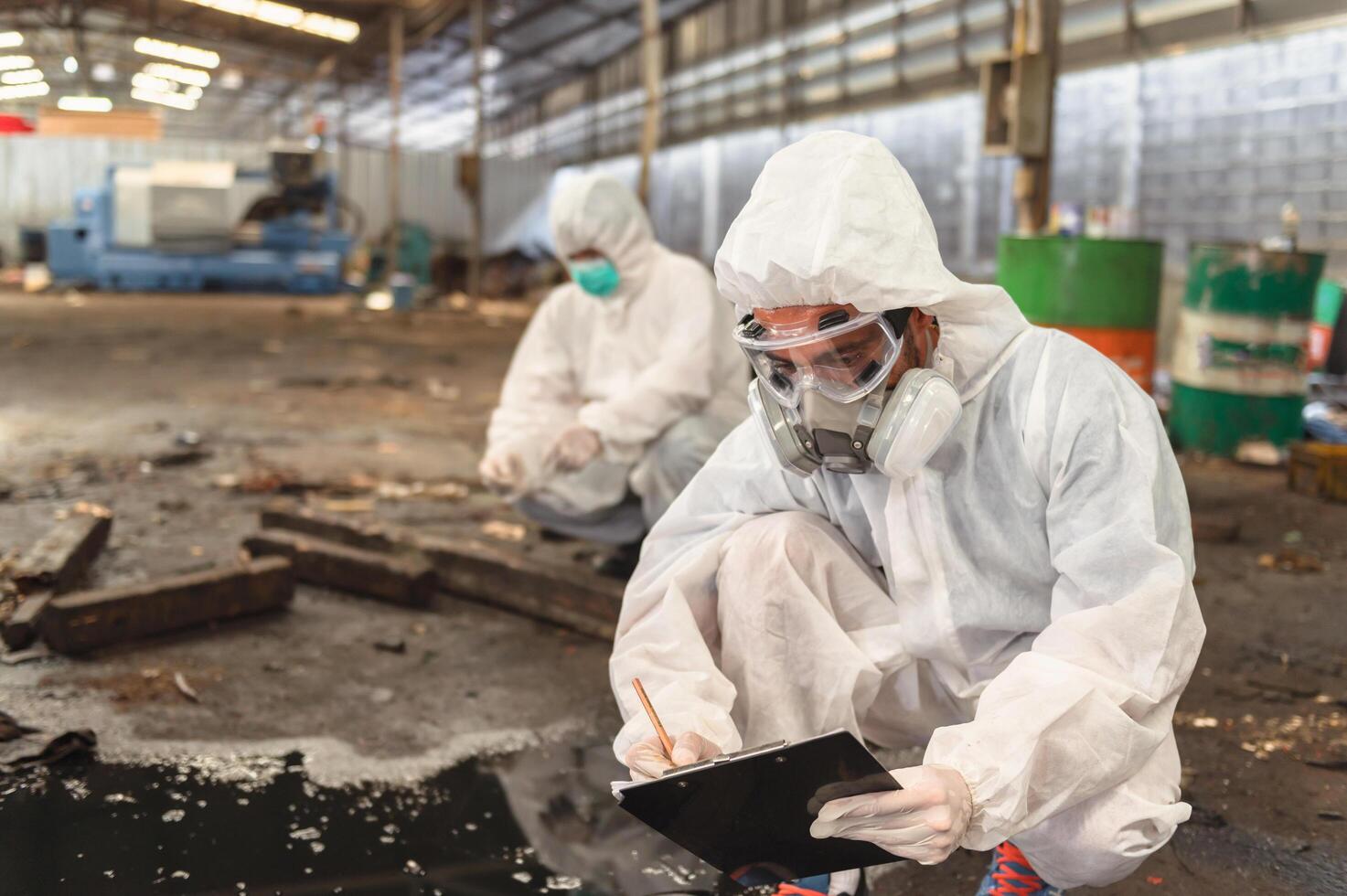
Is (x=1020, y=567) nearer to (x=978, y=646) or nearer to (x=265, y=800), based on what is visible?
(x=978, y=646)

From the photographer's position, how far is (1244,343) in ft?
19.1

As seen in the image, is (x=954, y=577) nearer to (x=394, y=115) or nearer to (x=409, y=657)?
(x=409, y=657)

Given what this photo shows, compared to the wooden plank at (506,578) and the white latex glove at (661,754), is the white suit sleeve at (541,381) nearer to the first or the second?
the wooden plank at (506,578)

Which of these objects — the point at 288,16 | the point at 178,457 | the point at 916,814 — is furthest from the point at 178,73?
the point at 916,814

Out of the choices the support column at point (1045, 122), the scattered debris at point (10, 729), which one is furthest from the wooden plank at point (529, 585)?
the support column at point (1045, 122)

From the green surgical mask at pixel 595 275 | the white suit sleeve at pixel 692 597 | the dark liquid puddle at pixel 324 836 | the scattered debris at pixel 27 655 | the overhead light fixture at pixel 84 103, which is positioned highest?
the overhead light fixture at pixel 84 103

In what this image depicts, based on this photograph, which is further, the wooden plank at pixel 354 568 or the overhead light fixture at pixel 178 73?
the overhead light fixture at pixel 178 73

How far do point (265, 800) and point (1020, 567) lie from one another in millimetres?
1476

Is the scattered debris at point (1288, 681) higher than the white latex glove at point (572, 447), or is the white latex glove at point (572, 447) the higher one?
the white latex glove at point (572, 447)

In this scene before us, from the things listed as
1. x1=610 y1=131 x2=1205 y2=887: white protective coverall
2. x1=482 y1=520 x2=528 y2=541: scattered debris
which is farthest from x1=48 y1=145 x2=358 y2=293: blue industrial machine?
x1=610 y1=131 x2=1205 y2=887: white protective coverall

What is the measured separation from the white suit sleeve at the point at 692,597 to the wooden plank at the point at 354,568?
1.62 m

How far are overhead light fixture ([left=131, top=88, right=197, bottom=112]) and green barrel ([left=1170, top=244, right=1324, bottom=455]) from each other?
1659 cm

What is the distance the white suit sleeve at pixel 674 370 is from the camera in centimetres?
325

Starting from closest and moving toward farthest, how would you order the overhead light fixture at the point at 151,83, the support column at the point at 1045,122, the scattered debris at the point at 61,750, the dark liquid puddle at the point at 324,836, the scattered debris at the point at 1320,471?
1. the dark liquid puddle at the point at 324,836
2. the scattered debris at the point at 61,750
3. the scattered debris at the point at 1320,471
4. the support column at the point at 1045,122
5. the overhead light fixture at the point at 151,83
